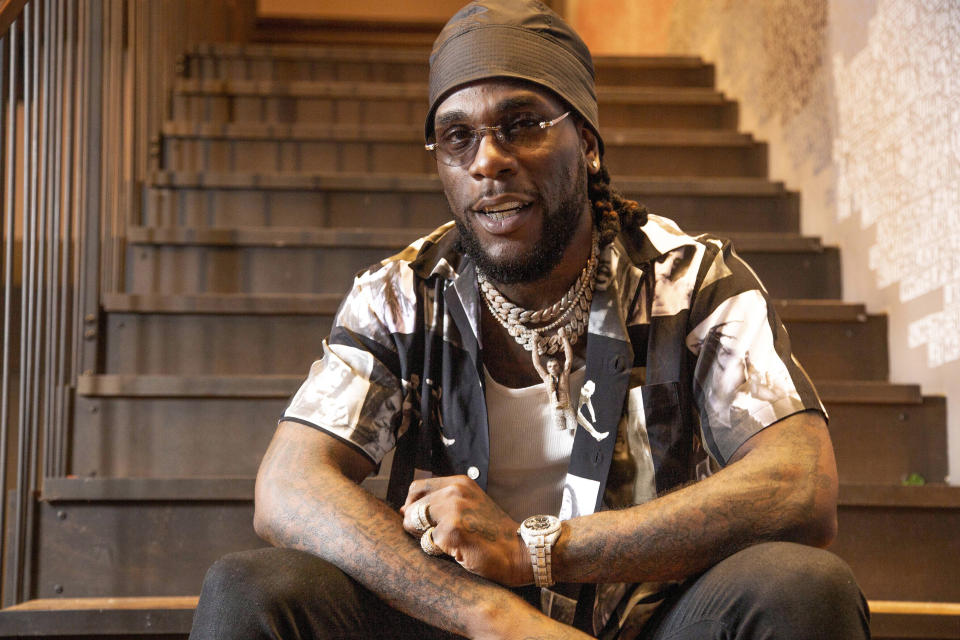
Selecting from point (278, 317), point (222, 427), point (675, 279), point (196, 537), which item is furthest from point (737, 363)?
point (278, 317)

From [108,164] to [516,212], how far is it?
142 centimetres

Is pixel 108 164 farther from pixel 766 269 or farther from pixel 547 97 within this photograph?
pixel 766 269

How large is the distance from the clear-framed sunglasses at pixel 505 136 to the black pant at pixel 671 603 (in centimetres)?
56

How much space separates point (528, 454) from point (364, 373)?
248mm

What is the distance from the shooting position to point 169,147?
3.04m

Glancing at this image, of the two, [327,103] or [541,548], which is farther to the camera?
[327,103]

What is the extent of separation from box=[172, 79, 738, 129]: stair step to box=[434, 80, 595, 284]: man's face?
6.40ft

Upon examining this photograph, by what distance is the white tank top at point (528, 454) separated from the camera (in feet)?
4.57

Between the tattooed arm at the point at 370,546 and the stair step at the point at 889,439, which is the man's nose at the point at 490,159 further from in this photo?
the stair step at the point at 889,439

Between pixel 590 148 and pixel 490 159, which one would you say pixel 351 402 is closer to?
pixel 490 159

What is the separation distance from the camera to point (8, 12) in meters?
1.78

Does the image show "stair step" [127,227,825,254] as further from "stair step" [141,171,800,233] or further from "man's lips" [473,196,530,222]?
"man's lips" [473,196,530,222]

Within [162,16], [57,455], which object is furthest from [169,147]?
[57,455]

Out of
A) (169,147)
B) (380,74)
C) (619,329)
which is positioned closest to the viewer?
(619,329)
